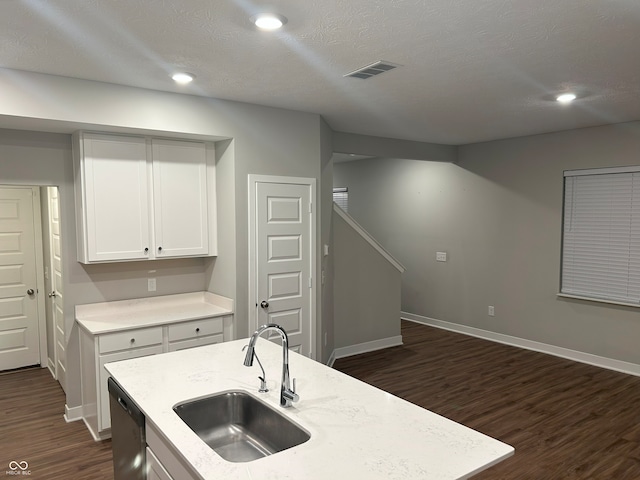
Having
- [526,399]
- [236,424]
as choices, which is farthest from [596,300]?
[236,424]

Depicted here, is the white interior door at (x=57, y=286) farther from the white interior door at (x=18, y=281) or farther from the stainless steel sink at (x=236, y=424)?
the stainless steel sink at (x=236, y=424)

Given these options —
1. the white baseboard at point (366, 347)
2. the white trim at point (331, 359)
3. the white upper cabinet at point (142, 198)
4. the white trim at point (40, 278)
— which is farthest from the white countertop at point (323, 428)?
the white trim at point (40, 278)

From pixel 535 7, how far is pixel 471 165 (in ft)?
14.3

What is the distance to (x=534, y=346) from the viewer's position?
564 cm

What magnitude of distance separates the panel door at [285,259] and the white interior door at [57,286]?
163cm

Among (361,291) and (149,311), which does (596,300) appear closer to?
(361,291)

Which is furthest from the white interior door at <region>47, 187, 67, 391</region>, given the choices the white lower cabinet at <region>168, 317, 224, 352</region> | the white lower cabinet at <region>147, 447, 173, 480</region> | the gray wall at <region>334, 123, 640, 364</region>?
the gray wall at <region>334, 123, 640, 364</region>

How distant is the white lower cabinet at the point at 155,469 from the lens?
5.84 ft

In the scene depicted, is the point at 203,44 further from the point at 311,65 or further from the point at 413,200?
the point at 413,200

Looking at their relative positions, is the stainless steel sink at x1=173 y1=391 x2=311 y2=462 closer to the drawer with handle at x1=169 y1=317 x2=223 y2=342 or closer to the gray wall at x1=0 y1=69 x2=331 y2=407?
the drawer with handle at x1=169 y1=317 x2=223 y2=342

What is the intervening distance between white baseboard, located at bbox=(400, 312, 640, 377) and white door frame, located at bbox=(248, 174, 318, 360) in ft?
9.80

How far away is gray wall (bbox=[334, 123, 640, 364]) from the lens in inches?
198

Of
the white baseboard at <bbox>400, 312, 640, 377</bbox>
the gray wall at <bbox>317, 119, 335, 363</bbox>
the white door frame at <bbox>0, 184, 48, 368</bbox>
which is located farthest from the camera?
the white baseboard at <bbox>400, 312, 640, 377</bbox>

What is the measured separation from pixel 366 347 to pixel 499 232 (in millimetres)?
2352
